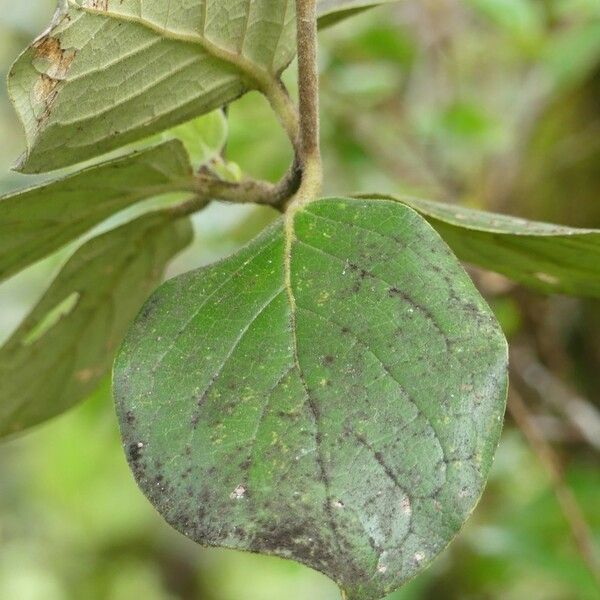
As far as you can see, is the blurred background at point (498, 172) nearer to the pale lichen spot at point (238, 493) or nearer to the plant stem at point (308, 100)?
the plant stem at point (308, 100)

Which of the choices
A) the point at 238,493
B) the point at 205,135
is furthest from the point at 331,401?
the point at 205,135

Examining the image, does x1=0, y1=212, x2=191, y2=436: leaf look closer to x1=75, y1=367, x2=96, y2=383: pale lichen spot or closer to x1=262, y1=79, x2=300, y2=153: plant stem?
x1=75, y1=367, x2=96, y2=383: pale lichen spot

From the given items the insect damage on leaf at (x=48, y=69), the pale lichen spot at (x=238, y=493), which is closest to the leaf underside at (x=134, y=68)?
the insect damage on leaf at (x=48, y=69)

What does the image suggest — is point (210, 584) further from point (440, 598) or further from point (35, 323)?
point (35, 323)

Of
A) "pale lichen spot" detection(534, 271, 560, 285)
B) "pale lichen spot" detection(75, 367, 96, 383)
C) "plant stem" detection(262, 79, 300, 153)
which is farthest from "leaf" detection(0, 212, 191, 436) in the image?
"pale lichen spot" detection(534, 271, 560, 285)

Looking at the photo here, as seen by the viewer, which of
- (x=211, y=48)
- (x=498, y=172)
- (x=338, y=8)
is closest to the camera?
(x=211, y=48)

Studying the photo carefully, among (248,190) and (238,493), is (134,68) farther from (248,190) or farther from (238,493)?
(238,493)
